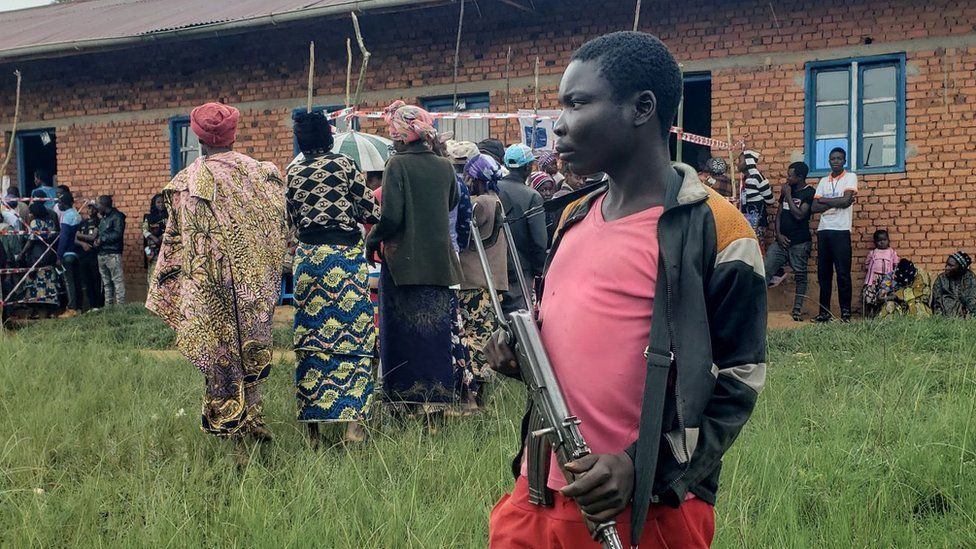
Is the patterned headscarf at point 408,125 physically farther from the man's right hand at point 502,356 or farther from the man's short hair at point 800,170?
the man's short hair at point 800,170

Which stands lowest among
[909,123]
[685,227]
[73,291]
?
[73,291]

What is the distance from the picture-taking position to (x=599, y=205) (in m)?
2.05

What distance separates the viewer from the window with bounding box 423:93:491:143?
13141mm

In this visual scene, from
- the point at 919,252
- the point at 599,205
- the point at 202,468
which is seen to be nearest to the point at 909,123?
the point at 919,252

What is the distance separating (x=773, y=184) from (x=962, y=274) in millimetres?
2211

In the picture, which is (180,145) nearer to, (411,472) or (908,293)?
(908,293)

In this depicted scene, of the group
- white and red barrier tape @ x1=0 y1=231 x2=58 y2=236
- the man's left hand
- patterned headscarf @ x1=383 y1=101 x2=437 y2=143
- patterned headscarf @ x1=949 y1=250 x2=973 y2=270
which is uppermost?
patterned headscarf @ x1=383 y1=101 x2=437 y2=143

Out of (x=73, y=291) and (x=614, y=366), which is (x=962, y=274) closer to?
(x=614, y=366)

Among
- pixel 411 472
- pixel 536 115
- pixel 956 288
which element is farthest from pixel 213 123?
pixel 956 288

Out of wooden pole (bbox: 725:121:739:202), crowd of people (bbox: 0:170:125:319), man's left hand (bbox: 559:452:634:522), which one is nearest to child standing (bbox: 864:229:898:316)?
wooden pole (bbox: 725:121:739:202)

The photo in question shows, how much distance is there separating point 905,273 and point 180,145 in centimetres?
1056

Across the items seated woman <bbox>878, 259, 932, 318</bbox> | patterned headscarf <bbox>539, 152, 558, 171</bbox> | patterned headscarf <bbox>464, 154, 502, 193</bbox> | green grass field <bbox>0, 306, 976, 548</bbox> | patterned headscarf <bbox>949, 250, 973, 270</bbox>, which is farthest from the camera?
seated woman <bbox>878, 259, 932, 318</bbox>

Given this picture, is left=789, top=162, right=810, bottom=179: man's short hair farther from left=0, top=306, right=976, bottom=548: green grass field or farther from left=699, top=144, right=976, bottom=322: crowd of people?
left=0, top=306, right=976, bottom=548: green grass field

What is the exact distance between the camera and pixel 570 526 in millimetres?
1926
